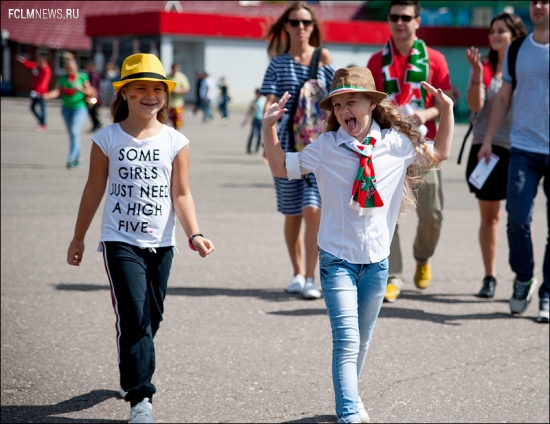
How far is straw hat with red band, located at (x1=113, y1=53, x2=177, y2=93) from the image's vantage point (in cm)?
367

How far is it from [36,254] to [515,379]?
5.14 m

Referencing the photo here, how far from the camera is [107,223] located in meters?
4.09

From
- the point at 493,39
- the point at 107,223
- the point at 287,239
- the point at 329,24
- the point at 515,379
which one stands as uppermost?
the point at 329,24

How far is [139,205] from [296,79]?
3091 millimetres

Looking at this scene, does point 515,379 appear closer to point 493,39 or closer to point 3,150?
point 493,39

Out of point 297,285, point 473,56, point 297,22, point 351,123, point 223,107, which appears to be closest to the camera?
point 351,123

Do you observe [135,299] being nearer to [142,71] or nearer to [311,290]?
[142,71]

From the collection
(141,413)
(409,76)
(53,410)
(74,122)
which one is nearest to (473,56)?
(409,76)

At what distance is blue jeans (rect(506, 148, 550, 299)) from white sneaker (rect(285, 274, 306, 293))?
1.71 metres

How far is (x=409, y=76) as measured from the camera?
5.46m

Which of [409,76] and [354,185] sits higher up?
[409,76]

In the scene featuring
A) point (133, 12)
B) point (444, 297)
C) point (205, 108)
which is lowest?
point (444, 297)

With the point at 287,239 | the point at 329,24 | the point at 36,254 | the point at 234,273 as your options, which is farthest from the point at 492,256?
the point at 329,24

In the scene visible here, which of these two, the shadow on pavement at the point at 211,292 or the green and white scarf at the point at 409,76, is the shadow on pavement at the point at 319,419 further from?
the shadow on pavement at the point at 211,292
